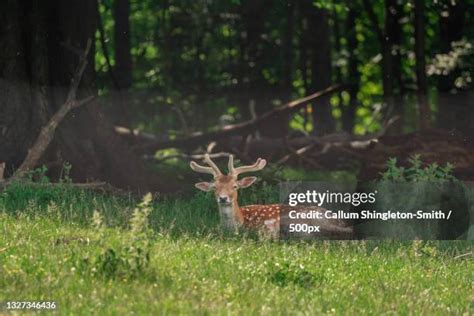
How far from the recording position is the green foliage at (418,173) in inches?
597

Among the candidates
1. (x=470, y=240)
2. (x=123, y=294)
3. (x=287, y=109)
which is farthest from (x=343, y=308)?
(x=287, y=109)

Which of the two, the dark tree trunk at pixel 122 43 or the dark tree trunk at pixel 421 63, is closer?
the dark tree trunk at pixel 421 63

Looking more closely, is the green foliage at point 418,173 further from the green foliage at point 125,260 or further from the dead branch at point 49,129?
the green foliage at point 125,260

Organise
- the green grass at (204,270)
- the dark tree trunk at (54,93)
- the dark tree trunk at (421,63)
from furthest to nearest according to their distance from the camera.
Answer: the dark tree trunk at (421,63), the dark tree trunk at (54,93), the green grass at (204,270)

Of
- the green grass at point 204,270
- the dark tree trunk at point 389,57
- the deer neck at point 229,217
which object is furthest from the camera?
the dark tree trunk at point 389,57

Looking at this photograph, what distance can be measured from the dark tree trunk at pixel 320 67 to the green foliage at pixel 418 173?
11526 mm

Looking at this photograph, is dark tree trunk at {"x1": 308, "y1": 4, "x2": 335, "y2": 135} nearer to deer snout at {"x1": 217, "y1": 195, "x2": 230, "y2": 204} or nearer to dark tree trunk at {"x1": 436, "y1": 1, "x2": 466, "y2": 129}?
dark tree trunk at {"x1": 436, "y1": 1, "x2": 466, "y2": 129}

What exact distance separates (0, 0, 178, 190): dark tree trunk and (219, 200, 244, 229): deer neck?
4.17 meters

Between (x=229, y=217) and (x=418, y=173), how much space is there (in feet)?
10.6

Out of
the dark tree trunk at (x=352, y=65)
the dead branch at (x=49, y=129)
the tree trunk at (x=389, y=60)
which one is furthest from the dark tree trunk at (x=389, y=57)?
the dead branch at (x=49, y=129)

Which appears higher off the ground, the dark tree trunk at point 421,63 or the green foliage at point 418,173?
the dark tree trunk at point 421,63

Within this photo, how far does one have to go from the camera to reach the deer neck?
43.4 ft
